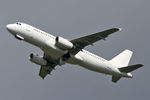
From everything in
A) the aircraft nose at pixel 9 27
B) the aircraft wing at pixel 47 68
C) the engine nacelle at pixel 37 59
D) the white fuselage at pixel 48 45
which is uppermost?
the aircraft nose at pixel 9 27

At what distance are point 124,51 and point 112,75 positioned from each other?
979 centimetres

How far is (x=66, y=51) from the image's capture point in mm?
62125

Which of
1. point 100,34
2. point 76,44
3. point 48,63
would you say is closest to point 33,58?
point 48,63

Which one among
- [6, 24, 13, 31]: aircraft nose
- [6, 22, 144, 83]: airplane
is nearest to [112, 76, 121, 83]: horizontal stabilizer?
[6, 22, 144, 83]: airplane

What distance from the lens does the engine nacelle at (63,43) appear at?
198 ft

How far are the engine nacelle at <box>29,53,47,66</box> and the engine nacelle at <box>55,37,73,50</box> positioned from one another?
667cm

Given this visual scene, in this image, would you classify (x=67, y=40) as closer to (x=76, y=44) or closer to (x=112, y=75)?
(x=76, y=44)

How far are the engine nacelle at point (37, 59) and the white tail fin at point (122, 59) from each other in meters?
11.1

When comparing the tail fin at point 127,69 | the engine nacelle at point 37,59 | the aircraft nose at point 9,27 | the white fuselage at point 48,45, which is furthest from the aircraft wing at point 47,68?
the tail fin at point 127,69

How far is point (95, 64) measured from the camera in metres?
64.6

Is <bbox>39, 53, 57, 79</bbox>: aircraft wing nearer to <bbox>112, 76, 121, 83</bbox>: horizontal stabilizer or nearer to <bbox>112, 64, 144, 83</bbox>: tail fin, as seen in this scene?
<bbox>112, 76, 121, 83</bbox>: horizontal stabilizer

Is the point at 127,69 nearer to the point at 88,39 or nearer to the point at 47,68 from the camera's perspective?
the point at 88,39

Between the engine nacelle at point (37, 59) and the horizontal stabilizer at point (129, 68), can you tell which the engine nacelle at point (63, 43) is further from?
the horizontal stabilizer at point (129, 68)

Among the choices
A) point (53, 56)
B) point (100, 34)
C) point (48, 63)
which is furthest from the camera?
point (48, 63)
